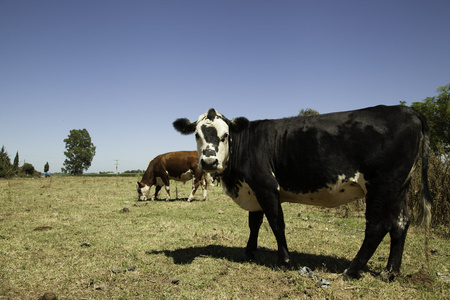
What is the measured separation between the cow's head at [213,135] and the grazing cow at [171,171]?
9.47 m

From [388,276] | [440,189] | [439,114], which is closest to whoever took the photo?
[388,276]

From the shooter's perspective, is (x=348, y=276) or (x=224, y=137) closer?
(x=348, y=276)

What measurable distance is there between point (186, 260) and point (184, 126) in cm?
238

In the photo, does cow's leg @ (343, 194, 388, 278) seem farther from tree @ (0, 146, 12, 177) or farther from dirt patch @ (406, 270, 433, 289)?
tree @ (0, 146, 12, 177)

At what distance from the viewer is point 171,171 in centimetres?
1524

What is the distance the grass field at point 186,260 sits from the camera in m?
4.02

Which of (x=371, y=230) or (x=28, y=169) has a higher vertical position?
(x=28, y=169)

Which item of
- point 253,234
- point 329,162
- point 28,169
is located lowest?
point 253,234

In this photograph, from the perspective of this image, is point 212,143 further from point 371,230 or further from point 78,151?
point 78,151

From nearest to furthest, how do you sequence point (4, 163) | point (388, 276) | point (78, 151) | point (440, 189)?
point (388, 276) < point (440, 189) < point (4, 163) < point (78, 151)

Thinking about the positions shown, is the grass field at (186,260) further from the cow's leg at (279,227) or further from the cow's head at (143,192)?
the cow's head at (143,192)

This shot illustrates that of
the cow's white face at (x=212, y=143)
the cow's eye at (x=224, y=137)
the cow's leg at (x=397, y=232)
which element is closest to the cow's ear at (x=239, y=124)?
the cow's white face at (x=212, y=143)

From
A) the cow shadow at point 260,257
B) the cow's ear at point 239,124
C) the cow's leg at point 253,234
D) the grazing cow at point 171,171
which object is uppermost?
the cow's ear at point 239,124

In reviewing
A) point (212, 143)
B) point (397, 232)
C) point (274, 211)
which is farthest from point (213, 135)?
point (397, 232)
